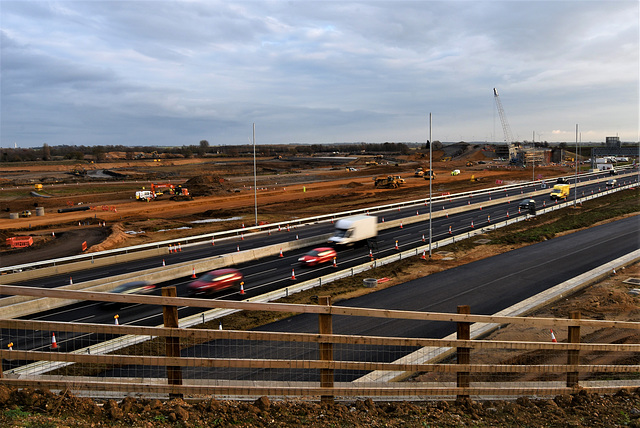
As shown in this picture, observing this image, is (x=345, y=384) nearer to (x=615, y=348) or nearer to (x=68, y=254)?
(x=615, y=348)

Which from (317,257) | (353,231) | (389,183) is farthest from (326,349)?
(389,183)

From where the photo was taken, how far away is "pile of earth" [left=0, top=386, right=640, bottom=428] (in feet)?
15.9

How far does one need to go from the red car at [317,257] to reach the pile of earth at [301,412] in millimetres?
26355

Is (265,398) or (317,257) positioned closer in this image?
(265,398)

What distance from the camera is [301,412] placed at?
5398 mm

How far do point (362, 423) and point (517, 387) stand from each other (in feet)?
8.90

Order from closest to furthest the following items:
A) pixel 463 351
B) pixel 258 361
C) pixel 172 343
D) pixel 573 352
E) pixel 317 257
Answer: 1. pixel 172 343
2. pixel 258 361
3. pixel 463 351
4. pixel 573 352
5. pixel 317 257

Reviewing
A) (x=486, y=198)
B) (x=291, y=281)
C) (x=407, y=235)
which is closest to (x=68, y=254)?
(x=291, y=281)

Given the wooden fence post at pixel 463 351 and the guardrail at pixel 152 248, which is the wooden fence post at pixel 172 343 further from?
the guardrail at pixel 152 248

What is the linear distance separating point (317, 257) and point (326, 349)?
Answer: 27483mm

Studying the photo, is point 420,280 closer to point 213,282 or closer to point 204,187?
point 213,282

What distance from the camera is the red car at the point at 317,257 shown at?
32625 millimetres

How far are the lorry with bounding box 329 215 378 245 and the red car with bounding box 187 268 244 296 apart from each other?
40.0 feet

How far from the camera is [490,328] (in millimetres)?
18703
